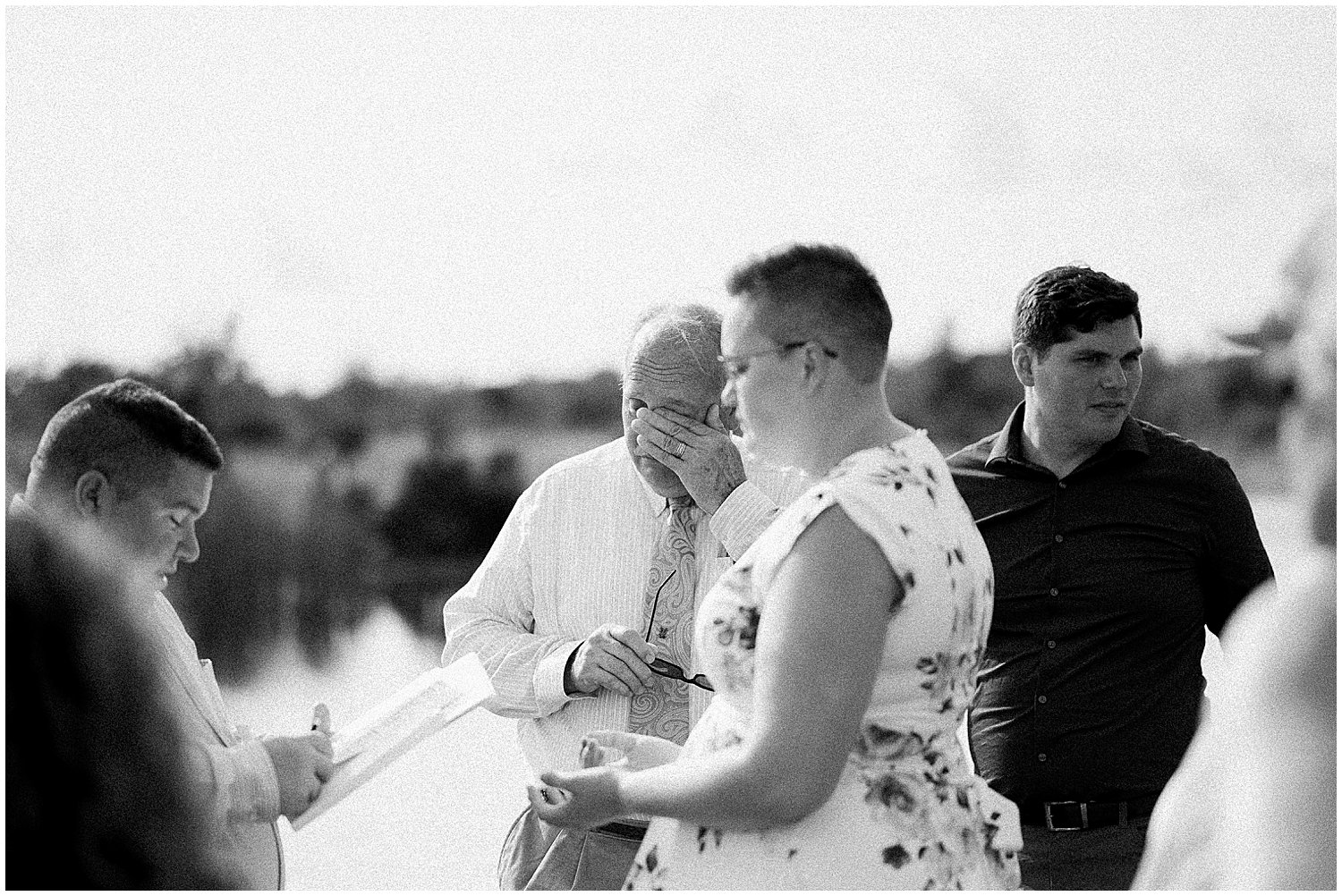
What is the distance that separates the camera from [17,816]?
1.81 m

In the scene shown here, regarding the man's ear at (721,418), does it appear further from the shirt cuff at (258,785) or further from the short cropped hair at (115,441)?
the shirt cuff at (258,785)

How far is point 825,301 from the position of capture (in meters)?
2.24

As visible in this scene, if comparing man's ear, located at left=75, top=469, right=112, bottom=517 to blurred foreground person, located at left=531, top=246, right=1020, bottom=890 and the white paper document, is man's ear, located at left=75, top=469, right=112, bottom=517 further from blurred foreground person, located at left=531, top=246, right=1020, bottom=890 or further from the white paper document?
blurred foreground person, located at left=531, top=246, right=1020, bottom=890

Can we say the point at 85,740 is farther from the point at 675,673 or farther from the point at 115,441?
the point at 675,673

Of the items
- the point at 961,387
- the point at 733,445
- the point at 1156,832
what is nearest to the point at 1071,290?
the point at 733,445

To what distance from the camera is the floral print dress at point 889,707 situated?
2109mm

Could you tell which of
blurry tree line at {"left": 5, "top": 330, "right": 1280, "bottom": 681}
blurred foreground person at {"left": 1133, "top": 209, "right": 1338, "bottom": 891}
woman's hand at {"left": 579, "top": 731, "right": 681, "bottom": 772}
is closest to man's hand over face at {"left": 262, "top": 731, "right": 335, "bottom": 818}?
woman's hand at {"left": 579, "top": 731, "right": 681, "bottom": 772}

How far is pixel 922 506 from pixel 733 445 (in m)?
1.19

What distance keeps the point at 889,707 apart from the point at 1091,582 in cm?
169

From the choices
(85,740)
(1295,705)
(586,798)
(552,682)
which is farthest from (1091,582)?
(85,740)

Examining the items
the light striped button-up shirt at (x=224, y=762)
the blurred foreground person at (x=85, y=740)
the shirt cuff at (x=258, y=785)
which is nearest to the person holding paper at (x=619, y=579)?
the light striped button-up shirt at (x=224, y=762)

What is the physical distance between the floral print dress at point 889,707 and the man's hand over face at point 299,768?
68 centimetres

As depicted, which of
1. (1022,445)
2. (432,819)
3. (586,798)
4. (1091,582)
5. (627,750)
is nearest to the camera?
(586,798)

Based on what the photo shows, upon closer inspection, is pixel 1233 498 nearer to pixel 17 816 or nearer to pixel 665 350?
pixel 665 350
